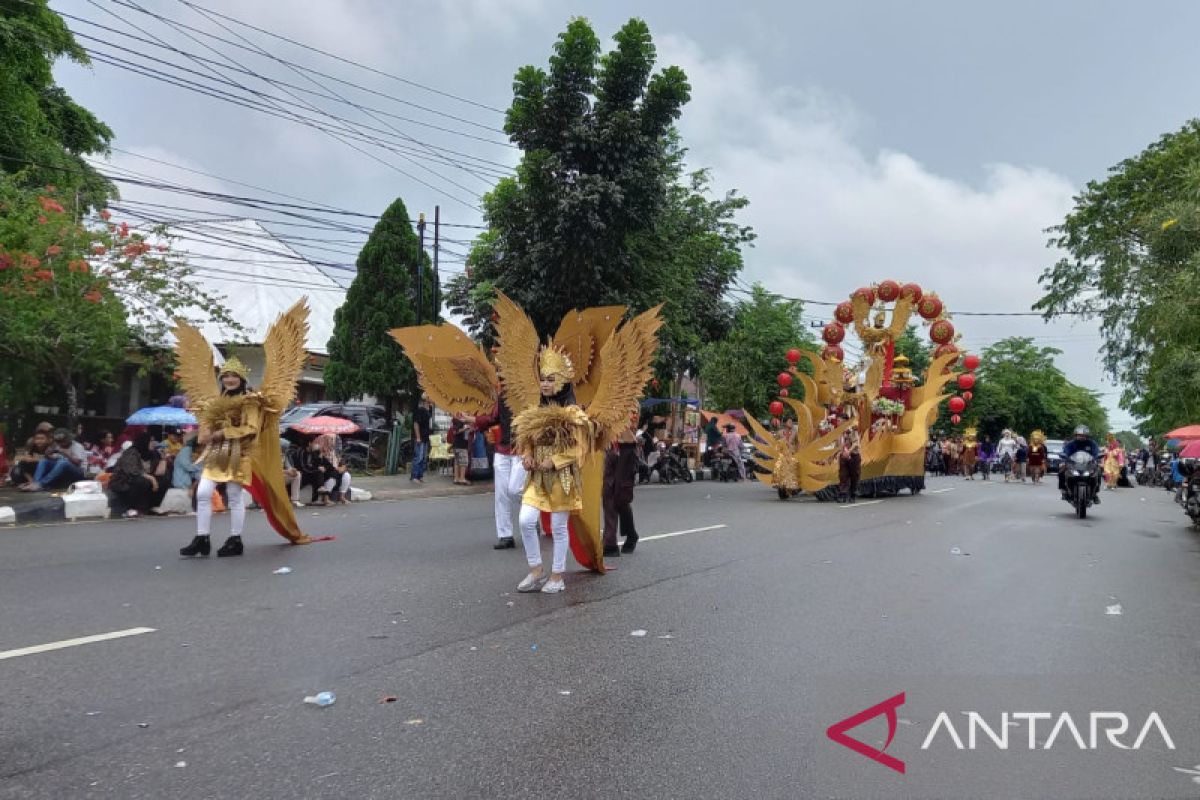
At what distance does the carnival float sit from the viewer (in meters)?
17.8

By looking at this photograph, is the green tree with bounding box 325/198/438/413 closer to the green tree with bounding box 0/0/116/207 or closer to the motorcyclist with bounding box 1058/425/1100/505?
the green tree with bounding box 0/0/116/207

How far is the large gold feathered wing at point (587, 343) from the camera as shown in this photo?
7742 mm

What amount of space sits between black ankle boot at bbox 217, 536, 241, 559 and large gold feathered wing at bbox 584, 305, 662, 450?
372 cm

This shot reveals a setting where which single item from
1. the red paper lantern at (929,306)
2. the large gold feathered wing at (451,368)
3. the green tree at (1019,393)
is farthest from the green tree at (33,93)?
the green tree at (1019,393)

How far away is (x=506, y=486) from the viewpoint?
949 cm

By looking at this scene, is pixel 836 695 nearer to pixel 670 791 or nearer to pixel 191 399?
pixel 670 791

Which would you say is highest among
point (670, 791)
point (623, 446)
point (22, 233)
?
point (22, 233)

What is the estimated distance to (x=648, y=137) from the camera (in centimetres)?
1878

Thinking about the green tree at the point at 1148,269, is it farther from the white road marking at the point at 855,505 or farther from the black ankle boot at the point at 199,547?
the black ankle boot at the point at 199,547

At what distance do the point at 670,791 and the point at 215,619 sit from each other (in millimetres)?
3705

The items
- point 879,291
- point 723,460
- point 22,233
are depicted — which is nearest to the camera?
point 22,233

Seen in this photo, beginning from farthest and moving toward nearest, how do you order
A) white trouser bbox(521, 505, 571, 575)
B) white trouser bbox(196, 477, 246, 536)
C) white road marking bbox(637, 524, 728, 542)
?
white road marking bbox(637, 524, 728, 542), white trouser bbox(196, 477, 246, 536), white trouser bbox(521, 505, 571, 575)

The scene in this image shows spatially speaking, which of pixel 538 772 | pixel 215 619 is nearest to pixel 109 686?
pixel 215 619

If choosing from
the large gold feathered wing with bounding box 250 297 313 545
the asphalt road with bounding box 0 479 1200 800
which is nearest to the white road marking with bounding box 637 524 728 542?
the asphalt road with bounding box 0 479 1200 800
